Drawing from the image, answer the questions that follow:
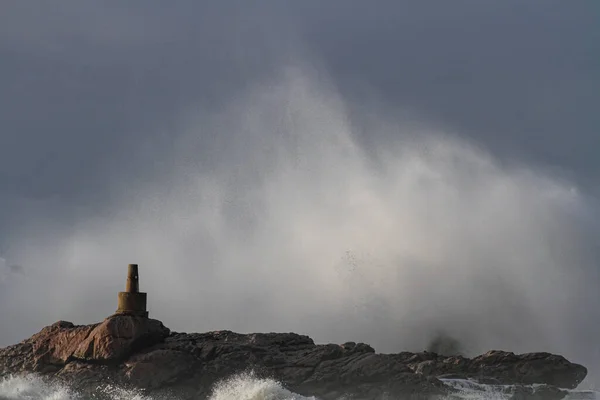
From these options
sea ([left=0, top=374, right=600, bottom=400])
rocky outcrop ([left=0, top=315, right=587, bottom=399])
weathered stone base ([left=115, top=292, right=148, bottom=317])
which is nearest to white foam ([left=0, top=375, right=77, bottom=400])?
sea ([left=0, top=374, right=600, bottom=400])

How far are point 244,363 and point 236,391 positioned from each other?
248cm

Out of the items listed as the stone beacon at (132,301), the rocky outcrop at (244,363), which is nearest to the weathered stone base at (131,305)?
the stone beacon at (132,301)

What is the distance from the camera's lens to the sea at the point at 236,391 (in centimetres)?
5038

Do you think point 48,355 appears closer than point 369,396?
No

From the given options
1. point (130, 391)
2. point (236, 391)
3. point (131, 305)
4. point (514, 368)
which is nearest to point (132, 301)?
point (131, 305)

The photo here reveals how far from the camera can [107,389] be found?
5184 centimetres

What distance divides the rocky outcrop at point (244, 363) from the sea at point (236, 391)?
1.97 ft

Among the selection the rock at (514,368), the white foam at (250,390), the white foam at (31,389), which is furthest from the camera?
the rock at (514,368)

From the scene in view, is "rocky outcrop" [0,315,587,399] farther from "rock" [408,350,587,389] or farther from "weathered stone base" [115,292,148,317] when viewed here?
"weathered stone base" [115,292,148,317]

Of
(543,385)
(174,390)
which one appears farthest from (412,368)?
(174,390)

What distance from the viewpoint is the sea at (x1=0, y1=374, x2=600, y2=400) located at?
50375mm

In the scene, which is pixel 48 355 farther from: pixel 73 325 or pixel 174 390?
pixel 174 390

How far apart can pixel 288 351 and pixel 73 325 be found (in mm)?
16852

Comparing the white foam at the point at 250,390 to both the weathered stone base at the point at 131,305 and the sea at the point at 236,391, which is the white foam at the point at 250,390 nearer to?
the sea at the point at 236,391
